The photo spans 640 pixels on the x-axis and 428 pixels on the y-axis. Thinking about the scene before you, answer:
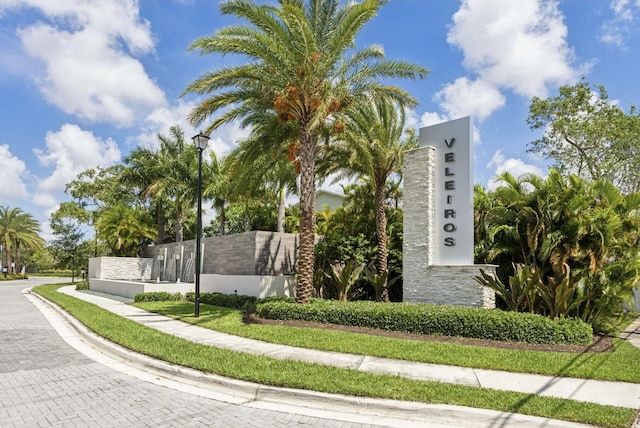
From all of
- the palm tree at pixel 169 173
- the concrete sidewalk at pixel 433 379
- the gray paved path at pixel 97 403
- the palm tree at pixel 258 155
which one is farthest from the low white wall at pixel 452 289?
the palm tree at pixel 169 173

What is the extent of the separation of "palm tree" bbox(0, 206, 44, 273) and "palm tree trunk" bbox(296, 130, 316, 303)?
5102cm

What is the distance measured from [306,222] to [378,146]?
14.4 ft

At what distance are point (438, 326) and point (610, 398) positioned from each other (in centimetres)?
447

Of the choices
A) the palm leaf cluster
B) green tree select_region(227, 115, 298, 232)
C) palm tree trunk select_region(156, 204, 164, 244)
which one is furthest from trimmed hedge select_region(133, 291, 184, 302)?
the palm leaf cluster

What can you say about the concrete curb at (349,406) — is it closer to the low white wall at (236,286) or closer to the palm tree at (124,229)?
the low white wall at (236,286)

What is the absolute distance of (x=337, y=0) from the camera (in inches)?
513

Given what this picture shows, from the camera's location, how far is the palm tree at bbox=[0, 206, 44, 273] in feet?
165

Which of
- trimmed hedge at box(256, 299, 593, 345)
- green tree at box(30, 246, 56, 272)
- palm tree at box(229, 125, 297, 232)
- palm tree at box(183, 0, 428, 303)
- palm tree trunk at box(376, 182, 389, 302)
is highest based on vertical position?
palm tree at box(183, 0, 428, 303)

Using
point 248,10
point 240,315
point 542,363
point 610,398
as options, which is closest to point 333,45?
point 248,10

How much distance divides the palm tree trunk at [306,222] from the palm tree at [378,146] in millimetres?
1955

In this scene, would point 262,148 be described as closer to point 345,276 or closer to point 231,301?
point 345,276

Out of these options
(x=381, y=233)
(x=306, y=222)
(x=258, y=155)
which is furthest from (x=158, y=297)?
(x=381, y=233)

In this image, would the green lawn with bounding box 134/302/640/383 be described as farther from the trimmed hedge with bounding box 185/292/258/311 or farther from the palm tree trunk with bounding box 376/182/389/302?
the palm tree trunk with bounding box 376/182/389/302

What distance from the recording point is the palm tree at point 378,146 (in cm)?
1527
